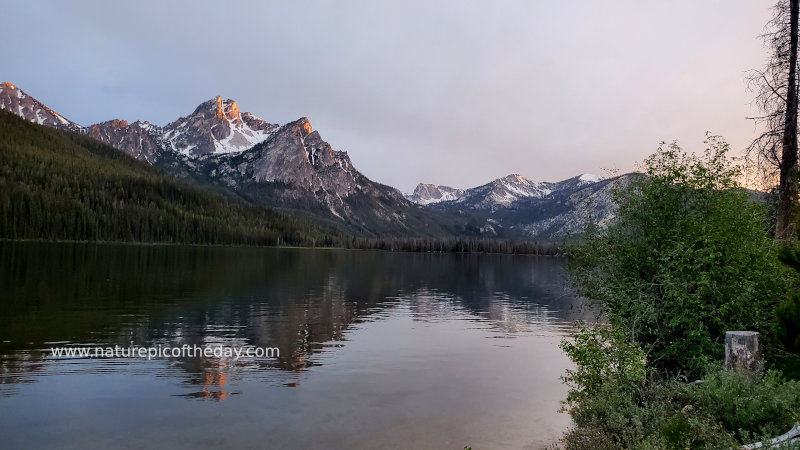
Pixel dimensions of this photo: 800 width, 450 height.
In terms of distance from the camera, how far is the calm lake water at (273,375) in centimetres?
2116

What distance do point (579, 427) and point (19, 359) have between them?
3204cm

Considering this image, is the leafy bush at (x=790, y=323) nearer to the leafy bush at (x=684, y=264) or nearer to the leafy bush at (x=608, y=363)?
the leafy bush at (x=608, y=363)

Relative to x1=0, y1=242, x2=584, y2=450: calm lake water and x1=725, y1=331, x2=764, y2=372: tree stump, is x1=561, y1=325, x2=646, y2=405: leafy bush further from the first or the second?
x1=725, y1=331, x2=764, y2=372: tree stump

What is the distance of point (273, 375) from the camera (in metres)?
30.0

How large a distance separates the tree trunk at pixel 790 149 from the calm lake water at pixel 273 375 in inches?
505

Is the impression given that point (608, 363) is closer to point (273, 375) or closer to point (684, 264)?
point (684, 264)

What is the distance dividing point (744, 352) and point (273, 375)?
2437cm

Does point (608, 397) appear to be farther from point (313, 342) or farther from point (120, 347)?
point (120, 347)

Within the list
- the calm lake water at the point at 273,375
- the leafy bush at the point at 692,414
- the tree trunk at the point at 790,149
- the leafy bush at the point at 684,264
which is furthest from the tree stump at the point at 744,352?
the tree trunk at the point at 790,149

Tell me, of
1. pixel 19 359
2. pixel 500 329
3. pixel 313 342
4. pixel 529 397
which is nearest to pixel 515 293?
pixel 500 329

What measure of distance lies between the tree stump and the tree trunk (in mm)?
12023

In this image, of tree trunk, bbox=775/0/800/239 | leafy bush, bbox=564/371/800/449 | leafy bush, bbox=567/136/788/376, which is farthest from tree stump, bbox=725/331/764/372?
tree trunk, bbox=775/0/800/239

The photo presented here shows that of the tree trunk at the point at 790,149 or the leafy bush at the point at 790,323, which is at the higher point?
the tree trunk at the point at 790,149

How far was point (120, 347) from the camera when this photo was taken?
1356 inches
